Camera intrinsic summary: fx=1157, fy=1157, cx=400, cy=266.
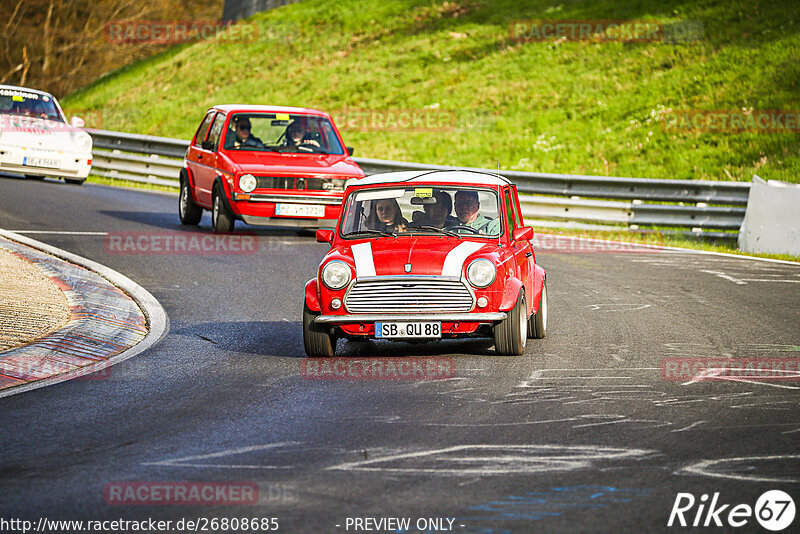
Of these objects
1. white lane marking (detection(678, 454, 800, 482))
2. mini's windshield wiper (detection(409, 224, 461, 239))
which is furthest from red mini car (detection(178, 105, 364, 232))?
white lane marking (detection(678, 454, 800, 482))

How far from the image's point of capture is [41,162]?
22.7 meters

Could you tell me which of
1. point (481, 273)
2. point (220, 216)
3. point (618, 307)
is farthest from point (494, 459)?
point (220, 216)

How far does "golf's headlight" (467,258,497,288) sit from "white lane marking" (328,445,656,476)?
9.59 ft

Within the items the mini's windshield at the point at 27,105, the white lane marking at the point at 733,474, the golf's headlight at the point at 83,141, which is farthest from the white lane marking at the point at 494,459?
the mini's windshield at the point at 27,105

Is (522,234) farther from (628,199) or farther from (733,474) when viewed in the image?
(628,199)

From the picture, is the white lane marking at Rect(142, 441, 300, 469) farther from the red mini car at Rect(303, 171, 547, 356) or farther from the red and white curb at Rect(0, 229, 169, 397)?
the red mini car at Rect(303, 171, 547, 356)

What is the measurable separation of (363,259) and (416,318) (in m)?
0.71

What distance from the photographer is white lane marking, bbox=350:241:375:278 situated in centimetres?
903

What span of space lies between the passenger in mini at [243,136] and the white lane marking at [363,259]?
846 centimetres

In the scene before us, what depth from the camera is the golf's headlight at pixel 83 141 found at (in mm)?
22781

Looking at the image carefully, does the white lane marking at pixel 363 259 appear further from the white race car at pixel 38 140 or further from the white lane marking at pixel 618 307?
the white race car at pixel 38 140

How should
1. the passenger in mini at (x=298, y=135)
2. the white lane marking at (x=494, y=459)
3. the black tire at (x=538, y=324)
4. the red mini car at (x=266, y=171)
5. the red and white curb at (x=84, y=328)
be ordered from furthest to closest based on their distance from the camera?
the passenger in mini at (x=298, y=135) → the red mini car at (x=266, y=171) → the black tire at (x=538, y=324) → the red and white curb at (x=84, y=328) → the white lane marking at (x=494, y=459)

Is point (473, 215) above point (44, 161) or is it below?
below

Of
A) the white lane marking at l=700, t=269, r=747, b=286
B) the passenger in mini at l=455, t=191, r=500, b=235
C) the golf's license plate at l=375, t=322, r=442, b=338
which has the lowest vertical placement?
the white lane marking at l=700, t=269, r=747, b=286
